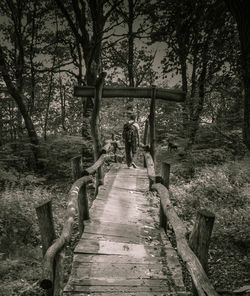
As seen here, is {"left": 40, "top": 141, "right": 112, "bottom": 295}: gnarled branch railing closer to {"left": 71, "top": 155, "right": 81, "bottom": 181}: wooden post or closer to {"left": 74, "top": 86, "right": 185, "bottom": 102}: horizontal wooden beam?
{"left": 71, "top": 155, "right": 81, "bottom": 181}: wooden post

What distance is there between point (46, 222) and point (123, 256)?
6.01 feet

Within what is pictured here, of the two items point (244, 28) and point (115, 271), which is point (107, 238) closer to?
point (115, 271)

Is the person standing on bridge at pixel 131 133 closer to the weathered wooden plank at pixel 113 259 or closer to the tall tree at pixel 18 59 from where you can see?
the tall tree at pixel 18 59

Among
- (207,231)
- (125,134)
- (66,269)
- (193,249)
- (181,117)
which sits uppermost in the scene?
(181,117)

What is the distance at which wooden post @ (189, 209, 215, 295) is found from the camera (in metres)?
2.66

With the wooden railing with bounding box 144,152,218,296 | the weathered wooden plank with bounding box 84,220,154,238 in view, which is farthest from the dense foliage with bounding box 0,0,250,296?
the wooden railing with bounding box 144,152,218,296

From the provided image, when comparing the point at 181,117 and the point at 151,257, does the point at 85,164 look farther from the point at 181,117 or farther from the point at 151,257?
the point at 151,257

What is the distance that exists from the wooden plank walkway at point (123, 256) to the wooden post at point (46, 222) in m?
0.87

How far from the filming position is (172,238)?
23.3ft

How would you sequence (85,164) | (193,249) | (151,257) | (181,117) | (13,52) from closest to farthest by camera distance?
(193,249), (151,257), (85,164), (181,117), (13,52)

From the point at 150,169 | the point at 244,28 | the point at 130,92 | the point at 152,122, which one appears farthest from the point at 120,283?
the point at 152,122

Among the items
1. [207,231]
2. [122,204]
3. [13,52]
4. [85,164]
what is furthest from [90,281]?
[13,52]

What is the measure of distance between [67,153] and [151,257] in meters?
9.64

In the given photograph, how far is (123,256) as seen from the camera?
437 cm
